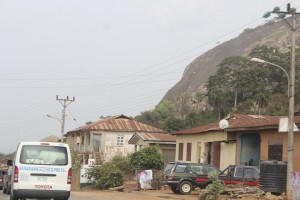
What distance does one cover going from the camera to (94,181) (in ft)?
127

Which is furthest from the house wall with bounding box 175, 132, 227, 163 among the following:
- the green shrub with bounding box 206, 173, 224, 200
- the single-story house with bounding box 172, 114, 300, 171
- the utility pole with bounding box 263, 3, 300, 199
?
the green shrub with bounding box 206, 173, 224, 200

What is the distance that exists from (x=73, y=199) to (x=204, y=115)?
207 feet

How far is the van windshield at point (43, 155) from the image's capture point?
16.4 metres

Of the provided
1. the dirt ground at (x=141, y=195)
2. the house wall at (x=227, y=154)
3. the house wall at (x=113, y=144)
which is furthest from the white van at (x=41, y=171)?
the house wall at (x=113, y=144)

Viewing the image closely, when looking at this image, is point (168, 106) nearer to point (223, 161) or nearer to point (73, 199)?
point (223, 161)

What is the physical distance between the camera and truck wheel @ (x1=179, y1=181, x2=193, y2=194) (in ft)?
94.0

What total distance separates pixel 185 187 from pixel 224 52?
4605 inches

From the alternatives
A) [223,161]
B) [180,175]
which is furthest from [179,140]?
[180,175]

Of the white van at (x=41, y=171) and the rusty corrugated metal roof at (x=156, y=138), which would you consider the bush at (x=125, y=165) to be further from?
the white van at (x=41, y=171)

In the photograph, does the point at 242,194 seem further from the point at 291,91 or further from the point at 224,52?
the point at 224,52

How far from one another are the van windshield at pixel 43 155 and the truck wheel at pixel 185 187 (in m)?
12.9

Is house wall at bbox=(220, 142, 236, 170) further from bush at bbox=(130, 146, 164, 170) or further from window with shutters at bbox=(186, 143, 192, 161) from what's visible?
bush at bbox=(130, 146, 164, 170)

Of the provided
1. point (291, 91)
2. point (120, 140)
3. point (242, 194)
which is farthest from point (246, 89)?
point (242, 194)

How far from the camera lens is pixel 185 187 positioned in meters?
28.7
